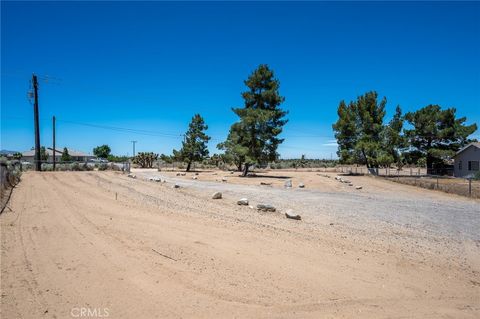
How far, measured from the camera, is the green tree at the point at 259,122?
35.8 metres

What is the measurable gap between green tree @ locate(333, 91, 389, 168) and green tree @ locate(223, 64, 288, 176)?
1297 centimetres

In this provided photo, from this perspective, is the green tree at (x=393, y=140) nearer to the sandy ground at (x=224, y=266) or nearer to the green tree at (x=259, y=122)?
the green tree at (x=259, y=122)

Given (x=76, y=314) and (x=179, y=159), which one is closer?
(x=76, y=314)

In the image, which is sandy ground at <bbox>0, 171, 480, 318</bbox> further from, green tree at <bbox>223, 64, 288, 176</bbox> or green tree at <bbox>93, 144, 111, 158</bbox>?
green tree at <bbox>93, 144, 111, 158</bbox>

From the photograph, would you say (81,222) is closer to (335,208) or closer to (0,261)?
(0,261)

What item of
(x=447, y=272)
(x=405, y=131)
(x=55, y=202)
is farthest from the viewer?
(x=405, y=131)

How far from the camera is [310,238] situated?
26.5 feet

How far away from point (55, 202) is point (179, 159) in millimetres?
42516

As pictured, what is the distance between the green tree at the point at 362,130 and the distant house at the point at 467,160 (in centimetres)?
962

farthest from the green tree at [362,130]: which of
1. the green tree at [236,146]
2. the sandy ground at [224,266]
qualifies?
the sandy ground at [224,266]

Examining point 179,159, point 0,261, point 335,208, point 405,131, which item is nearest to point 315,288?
point 0,261

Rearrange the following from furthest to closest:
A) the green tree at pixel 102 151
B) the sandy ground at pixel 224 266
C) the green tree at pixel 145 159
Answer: the green tree at pixel 102 151 → the green tree at pixel 145 159 → the sandy ground at pixel 224 266

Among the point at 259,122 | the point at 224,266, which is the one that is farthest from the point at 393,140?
the point at 224,266

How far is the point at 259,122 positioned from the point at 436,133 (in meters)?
24.1
